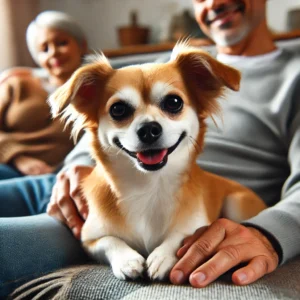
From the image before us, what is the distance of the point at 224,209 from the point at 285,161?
0.29 metres

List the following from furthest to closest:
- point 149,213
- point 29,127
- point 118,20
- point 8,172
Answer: point 118,20
point 29,127
point 8,172
point 149,213

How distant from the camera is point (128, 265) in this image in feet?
2.69

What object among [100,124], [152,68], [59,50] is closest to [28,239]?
[100,124]

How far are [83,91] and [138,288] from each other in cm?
45

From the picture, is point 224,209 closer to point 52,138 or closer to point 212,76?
point 212,76

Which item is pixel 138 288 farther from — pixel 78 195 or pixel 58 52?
pixel 58 52

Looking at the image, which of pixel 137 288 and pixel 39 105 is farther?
pixel 39 105

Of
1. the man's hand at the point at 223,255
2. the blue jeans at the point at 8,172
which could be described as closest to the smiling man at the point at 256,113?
the man's hand at the point at 223,255

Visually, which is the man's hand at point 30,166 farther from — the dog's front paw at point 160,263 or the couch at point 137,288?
the dog's front paw at point 160,263

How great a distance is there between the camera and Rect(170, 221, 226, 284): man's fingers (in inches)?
31.2

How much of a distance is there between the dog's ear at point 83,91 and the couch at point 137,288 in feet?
1.11

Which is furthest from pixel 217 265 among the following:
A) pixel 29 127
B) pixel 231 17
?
pixel 29 127

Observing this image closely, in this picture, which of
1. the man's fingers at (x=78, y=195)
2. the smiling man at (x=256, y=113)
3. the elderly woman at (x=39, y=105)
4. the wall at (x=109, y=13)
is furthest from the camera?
the wall at (x=109, y=13)

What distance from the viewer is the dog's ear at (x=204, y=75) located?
Result: 0.87m
